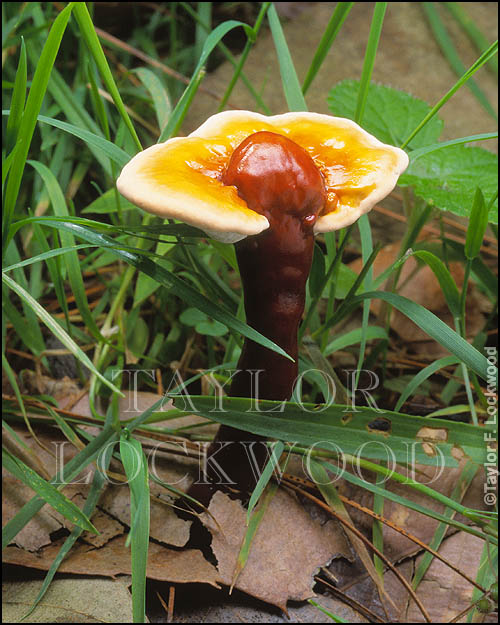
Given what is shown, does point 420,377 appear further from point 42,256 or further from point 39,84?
point 39,84

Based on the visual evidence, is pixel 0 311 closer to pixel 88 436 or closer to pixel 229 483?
pixel 88 436

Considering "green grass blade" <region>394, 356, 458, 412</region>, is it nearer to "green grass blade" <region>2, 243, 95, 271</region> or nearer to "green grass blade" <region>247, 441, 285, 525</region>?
"green grass blade" <region>247, 441, 285, 525</region>

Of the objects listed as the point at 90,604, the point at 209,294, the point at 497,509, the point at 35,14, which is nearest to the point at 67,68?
the point at 35,14

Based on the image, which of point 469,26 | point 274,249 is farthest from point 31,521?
point 469,26

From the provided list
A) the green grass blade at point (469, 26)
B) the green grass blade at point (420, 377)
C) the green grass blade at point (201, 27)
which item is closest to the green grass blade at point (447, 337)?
the green grass blade at point (420, 377)

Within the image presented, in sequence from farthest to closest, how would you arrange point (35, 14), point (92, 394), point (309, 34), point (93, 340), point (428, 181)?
point (309, 34)
point (35, 14)
point (93, 340)
point (428, 181)
point (92, 394)

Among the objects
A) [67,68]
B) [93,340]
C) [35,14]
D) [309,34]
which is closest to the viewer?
[93,340]

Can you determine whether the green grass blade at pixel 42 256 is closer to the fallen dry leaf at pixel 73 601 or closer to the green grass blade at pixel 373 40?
the fallen dry leaf at pixel 73 601

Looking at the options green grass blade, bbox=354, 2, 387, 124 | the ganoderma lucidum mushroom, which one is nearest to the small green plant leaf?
the ganoderma lucidum mushroom
